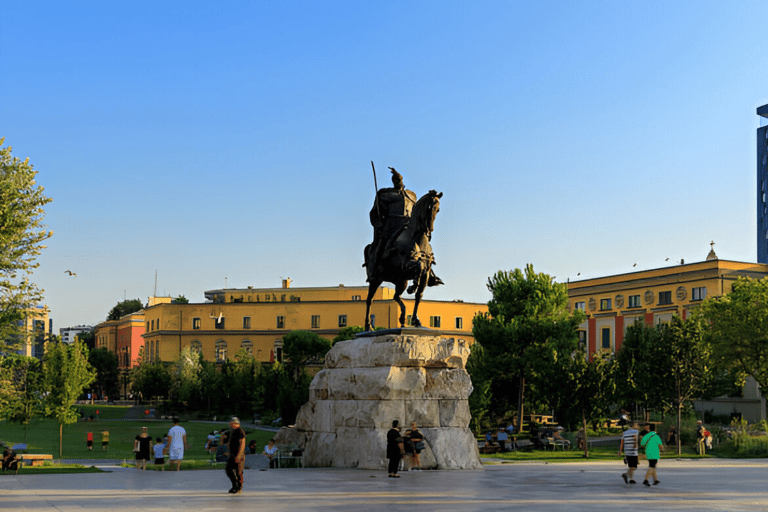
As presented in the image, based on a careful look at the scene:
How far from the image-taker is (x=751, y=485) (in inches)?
656

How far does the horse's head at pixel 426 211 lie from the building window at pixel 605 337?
2170 inches

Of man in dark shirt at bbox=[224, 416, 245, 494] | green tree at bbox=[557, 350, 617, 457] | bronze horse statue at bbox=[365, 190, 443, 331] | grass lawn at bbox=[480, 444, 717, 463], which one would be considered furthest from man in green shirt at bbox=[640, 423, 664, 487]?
green tree at bbox=[557, 350, 617, 457]

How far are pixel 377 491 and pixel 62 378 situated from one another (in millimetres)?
23896

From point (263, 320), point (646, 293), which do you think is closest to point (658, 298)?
point (646, 293)

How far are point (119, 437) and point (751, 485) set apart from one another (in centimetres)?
4203

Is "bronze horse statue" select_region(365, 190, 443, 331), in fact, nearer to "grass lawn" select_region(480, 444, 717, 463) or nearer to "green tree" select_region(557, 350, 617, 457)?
"grass lawn" select_region(480, 444, 717, 463)

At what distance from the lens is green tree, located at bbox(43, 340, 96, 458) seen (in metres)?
33.9

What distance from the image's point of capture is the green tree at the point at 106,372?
378 feet

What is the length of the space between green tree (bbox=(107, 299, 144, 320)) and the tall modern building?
334 feet

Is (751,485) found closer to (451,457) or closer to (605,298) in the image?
(451,457)

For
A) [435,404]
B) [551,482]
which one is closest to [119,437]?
[435,404]

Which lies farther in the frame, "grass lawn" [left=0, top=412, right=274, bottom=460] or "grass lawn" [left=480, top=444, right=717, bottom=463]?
"grass lawn" [left=0, top=412, right=274, bottom=460]

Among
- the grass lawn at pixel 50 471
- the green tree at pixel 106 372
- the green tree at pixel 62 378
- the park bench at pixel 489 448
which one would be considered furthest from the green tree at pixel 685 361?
the green tree at pixel 106 372

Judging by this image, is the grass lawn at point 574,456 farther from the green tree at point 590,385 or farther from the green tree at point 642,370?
the green tree at point 642,370
